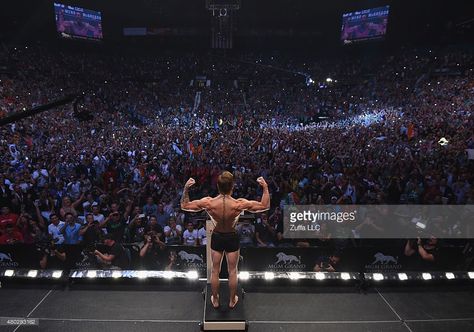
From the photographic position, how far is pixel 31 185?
839 centimetres

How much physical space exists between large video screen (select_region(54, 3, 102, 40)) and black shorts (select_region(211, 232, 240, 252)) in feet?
96.8

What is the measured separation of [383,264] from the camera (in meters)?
5.86

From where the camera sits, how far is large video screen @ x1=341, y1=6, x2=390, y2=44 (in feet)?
95.0

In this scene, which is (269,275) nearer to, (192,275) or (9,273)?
(192,275)

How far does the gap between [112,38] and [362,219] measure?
34.1 metres

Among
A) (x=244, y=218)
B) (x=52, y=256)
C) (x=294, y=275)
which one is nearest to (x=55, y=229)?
(x=52, y=256)

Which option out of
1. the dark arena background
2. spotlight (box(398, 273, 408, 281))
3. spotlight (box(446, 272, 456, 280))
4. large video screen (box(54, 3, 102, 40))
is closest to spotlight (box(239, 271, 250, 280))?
the dark arena background

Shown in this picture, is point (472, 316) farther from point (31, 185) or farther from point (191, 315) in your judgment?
point (31, 185)

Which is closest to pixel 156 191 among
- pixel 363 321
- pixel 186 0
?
pixel 363 321

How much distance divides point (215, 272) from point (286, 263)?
174 centimetres

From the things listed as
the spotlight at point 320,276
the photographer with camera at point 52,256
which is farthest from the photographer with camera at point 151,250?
the spotlight at point 320,276

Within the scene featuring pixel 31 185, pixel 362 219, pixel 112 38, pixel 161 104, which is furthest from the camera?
pixel 112 38

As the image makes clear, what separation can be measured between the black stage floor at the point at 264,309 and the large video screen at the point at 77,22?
2801 centimetres

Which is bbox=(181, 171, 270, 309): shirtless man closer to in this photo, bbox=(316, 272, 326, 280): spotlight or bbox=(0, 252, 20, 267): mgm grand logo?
bbox=(316, 272, 326, 280): spotlight
